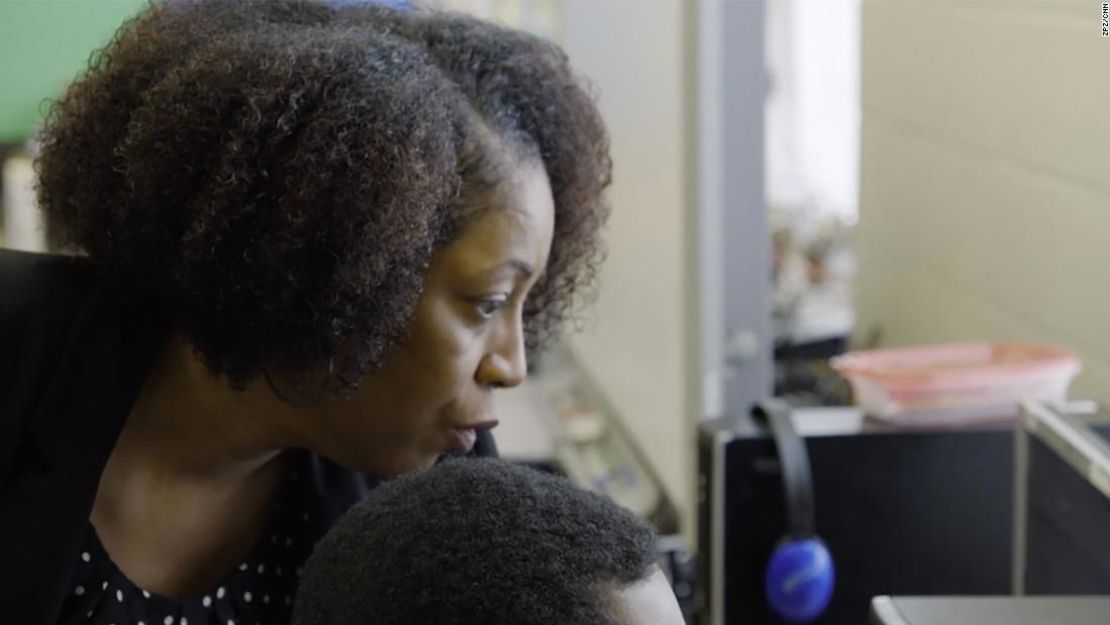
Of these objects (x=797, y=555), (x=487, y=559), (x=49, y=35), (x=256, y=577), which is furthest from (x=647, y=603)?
(x=49, y=35)

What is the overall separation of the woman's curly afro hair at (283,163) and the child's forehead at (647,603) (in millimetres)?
338

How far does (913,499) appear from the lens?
1408 mm

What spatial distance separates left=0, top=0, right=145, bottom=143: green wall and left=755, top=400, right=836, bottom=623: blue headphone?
81 cm

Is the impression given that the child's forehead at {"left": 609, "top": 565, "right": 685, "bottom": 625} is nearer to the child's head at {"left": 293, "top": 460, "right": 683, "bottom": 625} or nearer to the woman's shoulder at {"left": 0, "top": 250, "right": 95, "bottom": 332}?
the child's head at {"left": 293, "top": 460, "right": 683, "bottom": 625}

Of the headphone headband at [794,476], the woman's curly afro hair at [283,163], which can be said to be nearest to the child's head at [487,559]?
the woman's curly afro hair at [283,163]

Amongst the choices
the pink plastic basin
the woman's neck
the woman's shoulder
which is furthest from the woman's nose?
the pink plastic basin

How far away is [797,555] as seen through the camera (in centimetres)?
136

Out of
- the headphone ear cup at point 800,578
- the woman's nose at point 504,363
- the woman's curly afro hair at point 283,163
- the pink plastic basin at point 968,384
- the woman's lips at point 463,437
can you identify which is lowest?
the headphone ear cup at point 800,578

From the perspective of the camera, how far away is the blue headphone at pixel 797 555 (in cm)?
136

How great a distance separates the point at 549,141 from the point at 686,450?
0.81 metres

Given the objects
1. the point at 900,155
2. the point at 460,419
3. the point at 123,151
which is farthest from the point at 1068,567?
the point at 900,155

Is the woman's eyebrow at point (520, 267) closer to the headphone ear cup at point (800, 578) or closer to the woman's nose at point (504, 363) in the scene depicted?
the woman's nose at point (504, 363)

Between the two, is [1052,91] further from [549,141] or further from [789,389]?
[789,389]

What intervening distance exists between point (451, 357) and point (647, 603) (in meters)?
0.38
